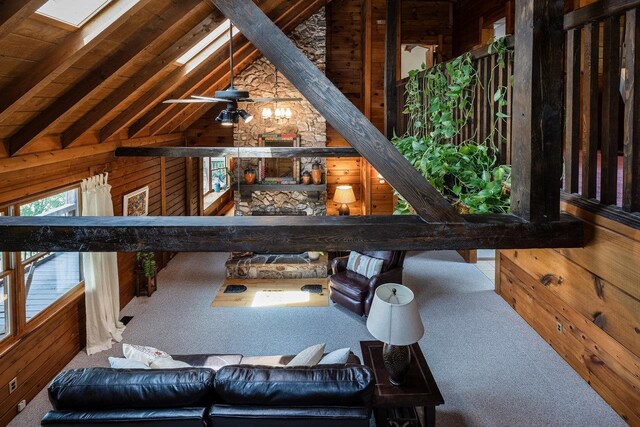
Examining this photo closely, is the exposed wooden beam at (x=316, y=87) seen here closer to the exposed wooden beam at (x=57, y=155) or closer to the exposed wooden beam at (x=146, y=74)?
the exposed wooden beam at (x=146, y=74)

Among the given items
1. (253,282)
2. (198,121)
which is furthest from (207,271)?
(198,121)

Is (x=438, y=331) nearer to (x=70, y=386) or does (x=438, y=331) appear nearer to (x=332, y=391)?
(x=332, y=391)

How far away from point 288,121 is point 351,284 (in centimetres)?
399

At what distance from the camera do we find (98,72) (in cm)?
378

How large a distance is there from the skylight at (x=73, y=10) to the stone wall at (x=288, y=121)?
5874 mm

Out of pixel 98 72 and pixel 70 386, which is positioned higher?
pixel 98 72

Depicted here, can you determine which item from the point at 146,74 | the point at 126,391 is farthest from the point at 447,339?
the point at 146,74

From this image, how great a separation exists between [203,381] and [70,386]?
79 cm

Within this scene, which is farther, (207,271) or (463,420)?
(207,271)

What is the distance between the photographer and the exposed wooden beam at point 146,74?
14.1 feet

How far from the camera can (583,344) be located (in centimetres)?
400

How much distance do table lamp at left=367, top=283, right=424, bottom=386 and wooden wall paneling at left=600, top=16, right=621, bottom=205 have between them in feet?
5.03

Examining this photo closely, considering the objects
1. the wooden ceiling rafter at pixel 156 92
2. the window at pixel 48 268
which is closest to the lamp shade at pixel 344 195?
the wooden ceiling rafter at pixel 156 92

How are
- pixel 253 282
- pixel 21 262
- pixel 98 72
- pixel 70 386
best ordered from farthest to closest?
pixel 253 282, pixel 21 262, pixel 98 72, pixel 70 386
